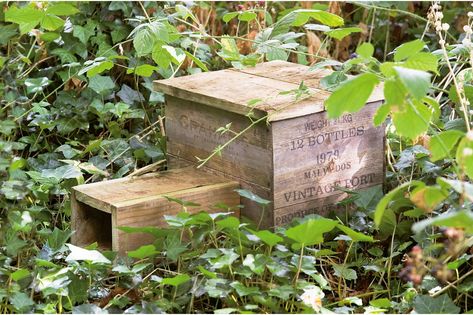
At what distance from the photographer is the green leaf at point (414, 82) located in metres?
1.83

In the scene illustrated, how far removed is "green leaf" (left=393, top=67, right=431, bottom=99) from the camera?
6.01ft

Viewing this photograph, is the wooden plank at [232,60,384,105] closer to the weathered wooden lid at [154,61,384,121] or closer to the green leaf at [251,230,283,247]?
the weathered wooden lid at [154,61,384,121]

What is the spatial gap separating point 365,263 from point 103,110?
1.26m

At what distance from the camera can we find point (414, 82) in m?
1.84

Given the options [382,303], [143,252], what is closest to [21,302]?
[143,252]

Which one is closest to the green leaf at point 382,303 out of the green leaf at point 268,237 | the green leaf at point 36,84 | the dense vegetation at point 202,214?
the dense vegetation at point 202,214

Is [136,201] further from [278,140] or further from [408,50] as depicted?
[408,50]

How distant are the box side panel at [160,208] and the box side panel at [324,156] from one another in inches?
6.6

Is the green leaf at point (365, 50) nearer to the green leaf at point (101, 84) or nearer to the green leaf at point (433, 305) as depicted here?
the green leaf at point (433, 305)

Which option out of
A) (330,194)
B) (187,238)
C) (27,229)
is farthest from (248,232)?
(27,229)

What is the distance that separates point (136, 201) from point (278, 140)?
0.43m

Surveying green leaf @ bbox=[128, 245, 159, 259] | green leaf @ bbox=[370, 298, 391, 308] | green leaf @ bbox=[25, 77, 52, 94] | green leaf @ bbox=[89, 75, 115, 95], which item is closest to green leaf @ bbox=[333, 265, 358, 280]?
green leaf @ bbox=[370, 298, 391, 308]

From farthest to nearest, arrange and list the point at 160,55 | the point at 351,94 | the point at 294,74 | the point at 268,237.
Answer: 1. the point at 294,74
2. the point at 160,55
3. the point at 268,237
4. the point at 351,94

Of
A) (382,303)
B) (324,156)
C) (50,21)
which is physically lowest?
(382,303)
